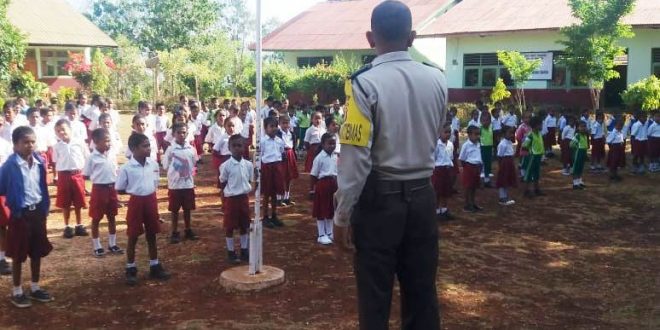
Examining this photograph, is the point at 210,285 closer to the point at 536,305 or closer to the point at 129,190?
the point at 129,190

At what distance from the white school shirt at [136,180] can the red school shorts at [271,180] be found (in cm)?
233

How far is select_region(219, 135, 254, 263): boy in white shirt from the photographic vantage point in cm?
657

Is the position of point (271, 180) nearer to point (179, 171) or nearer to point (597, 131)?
point (179, 171)

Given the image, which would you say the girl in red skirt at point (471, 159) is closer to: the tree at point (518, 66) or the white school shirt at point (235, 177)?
the white school shirt at point (235, 177)

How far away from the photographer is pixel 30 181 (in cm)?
530

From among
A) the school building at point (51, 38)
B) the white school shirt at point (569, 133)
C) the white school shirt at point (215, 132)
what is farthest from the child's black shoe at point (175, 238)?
the school building at point (51, 38)

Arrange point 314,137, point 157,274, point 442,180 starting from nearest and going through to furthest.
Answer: point 157,274, point 442,180, point 314,137

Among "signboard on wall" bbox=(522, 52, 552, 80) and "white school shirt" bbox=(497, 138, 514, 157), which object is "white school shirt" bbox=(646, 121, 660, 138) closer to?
"white school shirt" bbox=(497, 138, 514, 157)

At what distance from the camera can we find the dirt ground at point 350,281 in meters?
4.96

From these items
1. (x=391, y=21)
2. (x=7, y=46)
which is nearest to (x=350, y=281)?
(x=391, y=21)

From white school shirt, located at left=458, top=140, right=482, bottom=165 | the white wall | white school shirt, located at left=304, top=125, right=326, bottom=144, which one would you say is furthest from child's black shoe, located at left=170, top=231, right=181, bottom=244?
the white wall

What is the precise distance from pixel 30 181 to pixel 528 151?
304 inches

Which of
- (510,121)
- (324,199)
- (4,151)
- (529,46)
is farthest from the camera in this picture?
(529,46)

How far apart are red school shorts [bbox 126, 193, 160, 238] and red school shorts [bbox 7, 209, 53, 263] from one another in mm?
788
